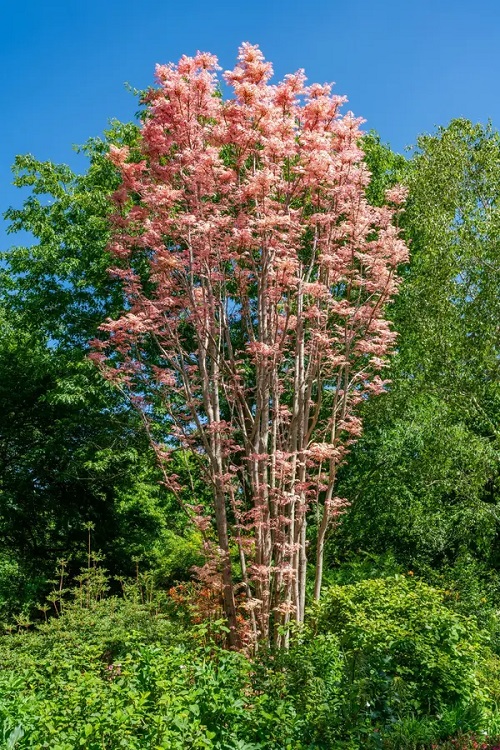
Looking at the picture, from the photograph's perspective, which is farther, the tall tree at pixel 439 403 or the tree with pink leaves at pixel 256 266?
the tall tree at pixel 439 403

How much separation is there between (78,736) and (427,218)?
9773 mm

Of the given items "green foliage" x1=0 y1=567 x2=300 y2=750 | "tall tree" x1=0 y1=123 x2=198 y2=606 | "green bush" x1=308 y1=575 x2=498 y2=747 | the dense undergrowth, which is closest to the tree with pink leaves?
the dense undergrowth

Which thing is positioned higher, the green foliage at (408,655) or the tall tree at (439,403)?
the tall tree at (439,403)

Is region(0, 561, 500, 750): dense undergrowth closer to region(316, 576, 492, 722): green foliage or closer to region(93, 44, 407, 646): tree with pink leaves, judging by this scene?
region(316, 576, 492, 722): green foliage

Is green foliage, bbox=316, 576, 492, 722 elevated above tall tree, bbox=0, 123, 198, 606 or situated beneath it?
situated beneath

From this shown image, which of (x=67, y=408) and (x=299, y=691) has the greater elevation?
A: (x=67, y=408)

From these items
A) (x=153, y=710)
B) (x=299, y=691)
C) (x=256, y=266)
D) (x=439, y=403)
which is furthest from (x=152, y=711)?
(x=439, y=403)

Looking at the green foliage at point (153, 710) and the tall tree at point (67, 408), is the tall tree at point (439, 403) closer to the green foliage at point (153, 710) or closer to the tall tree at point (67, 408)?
the tall tree at point (67, 408)

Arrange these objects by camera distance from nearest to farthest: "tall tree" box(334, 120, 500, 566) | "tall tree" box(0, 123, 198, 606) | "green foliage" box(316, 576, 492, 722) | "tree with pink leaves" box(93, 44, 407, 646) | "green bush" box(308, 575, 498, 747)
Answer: "green bush" box(308, 575, 498, 747) < "green foliage" box(316, 576, 492, 722) < "tree with pink leaves" box(93, 44, 407, 646) < "tall tree" box(334, 120, 500, 566) < "tall tree" box(0, 123, 198, 606)

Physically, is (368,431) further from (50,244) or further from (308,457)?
(50,244)

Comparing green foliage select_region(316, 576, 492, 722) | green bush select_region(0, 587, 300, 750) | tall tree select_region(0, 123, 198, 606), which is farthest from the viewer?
tall tree select_region(0, 123, 198, 606)

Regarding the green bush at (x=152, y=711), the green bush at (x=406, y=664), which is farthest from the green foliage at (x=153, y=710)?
the green bush at (x=406, y=664)

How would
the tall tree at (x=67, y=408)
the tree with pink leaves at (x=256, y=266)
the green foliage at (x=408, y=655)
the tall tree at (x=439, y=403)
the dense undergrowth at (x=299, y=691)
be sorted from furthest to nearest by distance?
the tall tree at (x=67, y=408), the tall tree at (x=439, y=403), the tree with pink leaves at (x=256, y=266), the green foliage at (x=408, y=655), the dense undergrowth at (x=299, y=691)

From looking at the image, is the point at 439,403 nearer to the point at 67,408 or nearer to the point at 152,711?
the point at 67,408
